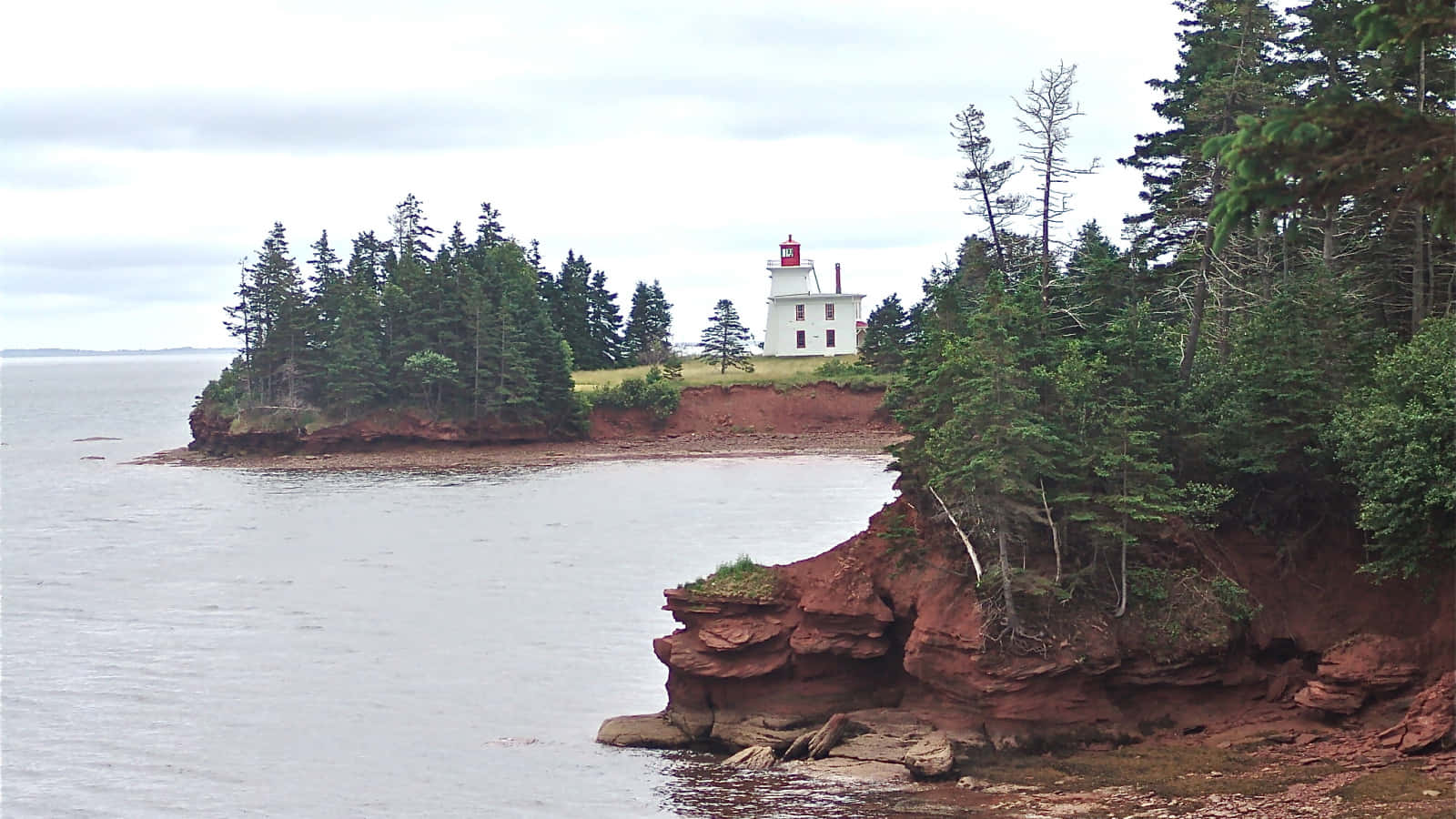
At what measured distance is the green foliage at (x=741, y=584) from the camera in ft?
85.6

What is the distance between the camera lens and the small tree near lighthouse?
88375mm

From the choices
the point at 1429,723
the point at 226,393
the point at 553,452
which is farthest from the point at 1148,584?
the point at 226,393

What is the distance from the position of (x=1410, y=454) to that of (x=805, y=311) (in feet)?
234

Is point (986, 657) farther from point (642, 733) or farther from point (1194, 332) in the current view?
point (1194, 332)

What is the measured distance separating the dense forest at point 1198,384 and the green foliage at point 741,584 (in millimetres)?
3552

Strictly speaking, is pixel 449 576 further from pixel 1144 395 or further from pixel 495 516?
pixel 1144 395

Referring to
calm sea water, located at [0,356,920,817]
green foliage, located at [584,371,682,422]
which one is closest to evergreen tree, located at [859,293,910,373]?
green foliage, located at [584,371,682,422]

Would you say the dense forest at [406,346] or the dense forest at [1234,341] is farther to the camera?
the dense forest at [406,346]

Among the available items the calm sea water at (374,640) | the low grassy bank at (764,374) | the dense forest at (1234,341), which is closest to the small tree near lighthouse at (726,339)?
the low grassy bank at (764,374)

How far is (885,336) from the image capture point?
83.5 meters

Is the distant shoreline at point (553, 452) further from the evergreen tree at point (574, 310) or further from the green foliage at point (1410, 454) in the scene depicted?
the green foliage at point (1410, 454)

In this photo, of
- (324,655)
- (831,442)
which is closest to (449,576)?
(324,655)

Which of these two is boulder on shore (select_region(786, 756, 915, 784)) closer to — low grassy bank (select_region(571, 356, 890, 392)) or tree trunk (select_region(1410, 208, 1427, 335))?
tree trunk (select_region(1410, 208, 1427, 335))

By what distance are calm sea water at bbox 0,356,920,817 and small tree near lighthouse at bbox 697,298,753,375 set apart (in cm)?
2347
